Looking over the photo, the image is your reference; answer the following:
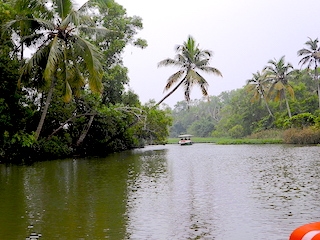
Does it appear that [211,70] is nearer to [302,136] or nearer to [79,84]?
[302,136]

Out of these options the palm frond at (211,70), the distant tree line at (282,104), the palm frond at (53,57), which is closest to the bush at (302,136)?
the distant tree line at (282,104)

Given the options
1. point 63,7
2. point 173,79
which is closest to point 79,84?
point 63,7

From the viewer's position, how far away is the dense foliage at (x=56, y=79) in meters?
18.2

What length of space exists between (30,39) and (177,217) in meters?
15.1

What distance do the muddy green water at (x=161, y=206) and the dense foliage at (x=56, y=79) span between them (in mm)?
7145

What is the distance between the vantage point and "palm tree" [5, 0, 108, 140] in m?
17.8

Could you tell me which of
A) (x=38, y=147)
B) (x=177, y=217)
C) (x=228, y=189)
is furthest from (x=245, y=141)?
(x=177, y=217)

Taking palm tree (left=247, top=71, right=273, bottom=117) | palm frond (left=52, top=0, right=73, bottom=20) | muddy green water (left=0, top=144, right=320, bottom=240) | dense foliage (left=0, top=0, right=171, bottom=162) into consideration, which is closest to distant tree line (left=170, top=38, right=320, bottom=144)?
palm tree (left=247, top=71, right=273, bottom=117)

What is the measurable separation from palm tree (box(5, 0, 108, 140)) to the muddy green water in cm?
651

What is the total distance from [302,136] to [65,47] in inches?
900

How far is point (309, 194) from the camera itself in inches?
345

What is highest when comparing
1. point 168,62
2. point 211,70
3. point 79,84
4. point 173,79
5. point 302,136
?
point 168,62

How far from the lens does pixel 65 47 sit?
61.4 feet

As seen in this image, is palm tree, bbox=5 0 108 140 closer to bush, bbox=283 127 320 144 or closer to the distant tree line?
the distant tree line
